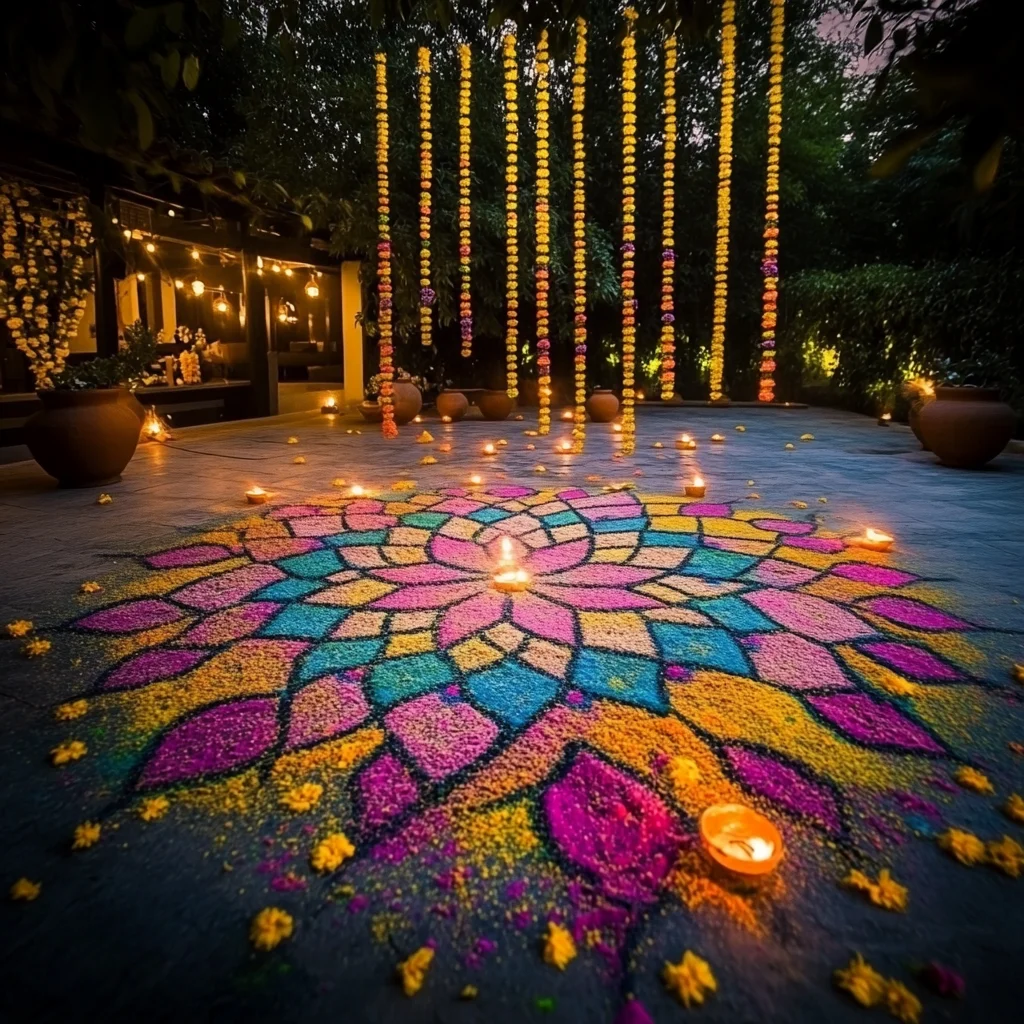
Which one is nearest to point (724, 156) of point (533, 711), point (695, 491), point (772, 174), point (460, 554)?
point (772, 174)

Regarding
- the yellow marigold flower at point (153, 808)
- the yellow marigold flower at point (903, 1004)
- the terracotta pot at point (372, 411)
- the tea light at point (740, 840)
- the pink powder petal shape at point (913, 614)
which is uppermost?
the terracotta pot at point (372, 411)

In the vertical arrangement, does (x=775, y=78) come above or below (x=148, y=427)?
above

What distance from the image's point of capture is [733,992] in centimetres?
104

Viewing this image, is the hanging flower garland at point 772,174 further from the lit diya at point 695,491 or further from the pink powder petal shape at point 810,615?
the pink powder petal shape at point 810,615

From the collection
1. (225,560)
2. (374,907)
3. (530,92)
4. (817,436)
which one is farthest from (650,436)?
(374,907)

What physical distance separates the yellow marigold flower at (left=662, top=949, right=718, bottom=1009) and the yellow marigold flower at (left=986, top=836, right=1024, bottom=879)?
657 mm

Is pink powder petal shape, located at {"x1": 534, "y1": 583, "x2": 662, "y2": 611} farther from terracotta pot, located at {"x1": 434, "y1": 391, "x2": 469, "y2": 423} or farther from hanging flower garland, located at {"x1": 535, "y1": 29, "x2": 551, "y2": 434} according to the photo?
terracotta pot, located at {"x1": 434, "y1": 391, "x2": 469, "y2": 423}

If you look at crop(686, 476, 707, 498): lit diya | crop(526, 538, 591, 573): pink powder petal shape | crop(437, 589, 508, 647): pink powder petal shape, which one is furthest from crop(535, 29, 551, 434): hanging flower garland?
crop(437, 589, 508, 647): pink powder petal shape

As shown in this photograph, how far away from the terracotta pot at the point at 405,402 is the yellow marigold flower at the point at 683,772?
25.7 feet

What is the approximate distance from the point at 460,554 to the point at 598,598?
0.86 meters

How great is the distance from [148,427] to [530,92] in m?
6.77

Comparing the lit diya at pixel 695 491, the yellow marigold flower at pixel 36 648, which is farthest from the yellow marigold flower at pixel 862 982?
the lit diya at pixel 695 491

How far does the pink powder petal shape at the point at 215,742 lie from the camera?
1621mm

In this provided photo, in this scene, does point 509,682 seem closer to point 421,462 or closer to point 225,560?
point 225,560
